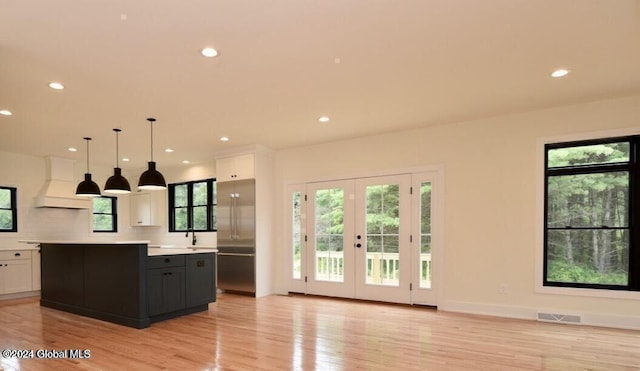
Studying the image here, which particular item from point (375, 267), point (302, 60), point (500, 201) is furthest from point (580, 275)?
point (302, 60)

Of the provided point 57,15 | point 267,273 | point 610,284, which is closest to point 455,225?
point 610,284

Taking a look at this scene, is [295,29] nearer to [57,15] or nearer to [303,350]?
[57,15]

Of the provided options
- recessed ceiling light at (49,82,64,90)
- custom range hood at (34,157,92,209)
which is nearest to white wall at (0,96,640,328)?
recessed ceiling light at (49,82,64,90)

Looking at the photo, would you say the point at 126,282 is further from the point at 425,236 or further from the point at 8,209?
the point at 8,209

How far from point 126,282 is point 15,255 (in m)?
3.62

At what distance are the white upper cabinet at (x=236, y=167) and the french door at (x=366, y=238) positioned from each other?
867mm

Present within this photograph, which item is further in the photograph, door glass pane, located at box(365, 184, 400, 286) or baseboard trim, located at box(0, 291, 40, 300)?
baseboard trim, located at box(0, 291, 40, 300)

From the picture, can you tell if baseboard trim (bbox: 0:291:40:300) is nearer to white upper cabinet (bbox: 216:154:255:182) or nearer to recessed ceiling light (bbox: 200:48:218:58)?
white upper cabinet (bbox: 216:154:255:182)

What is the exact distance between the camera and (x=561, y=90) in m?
3.90

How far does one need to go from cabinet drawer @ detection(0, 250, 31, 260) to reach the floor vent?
819 centimetres

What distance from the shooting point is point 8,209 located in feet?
22.2

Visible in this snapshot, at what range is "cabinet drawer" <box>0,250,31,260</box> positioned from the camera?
628cm

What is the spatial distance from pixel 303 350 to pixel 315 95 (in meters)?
2.57

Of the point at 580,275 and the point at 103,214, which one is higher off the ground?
the point at 103,214
